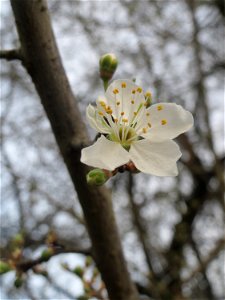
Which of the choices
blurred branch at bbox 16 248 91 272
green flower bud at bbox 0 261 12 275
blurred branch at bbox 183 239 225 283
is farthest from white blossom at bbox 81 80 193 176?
blurred branch at bbox 183 239 225 283

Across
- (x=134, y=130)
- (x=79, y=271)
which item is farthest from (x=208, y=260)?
(x=134, y=130)

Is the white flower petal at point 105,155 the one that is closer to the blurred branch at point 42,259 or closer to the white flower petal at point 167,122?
the white flower petal at point 167,122

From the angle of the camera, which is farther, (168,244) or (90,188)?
(168,244)

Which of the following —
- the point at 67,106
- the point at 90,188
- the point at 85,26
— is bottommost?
the point at 90,188

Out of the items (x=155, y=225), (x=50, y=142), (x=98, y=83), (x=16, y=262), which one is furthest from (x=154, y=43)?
(x=16, y=262)

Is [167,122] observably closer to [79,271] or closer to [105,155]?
[105,155]

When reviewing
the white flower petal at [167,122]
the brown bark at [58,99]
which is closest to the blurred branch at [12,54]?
the brown bark at [58,99]

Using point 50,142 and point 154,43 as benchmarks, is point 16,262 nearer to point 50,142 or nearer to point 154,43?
point 50,142
